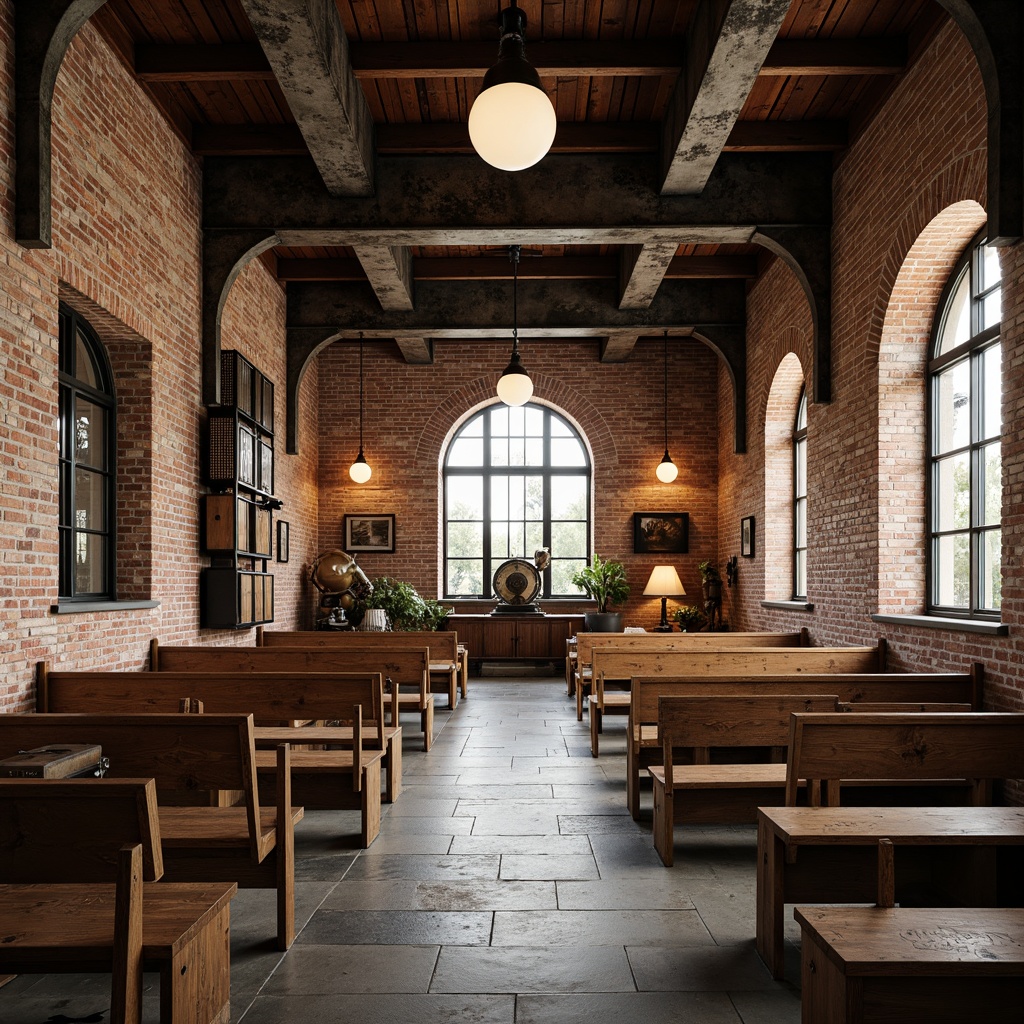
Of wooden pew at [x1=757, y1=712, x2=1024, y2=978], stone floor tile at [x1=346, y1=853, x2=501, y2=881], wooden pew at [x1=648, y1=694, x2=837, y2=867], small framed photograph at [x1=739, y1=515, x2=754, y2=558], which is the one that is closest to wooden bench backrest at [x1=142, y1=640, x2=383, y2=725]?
stone floor tile at [x1=346, y1=853, x2=501, y2=881]

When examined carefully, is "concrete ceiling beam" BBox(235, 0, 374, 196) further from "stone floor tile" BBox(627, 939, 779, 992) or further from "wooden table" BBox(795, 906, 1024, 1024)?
"wooden table" BBox(795, 906, 1024, 1024)

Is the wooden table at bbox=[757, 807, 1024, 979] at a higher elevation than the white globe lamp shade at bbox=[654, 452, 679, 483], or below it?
below

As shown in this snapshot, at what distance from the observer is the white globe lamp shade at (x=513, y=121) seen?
4141 mm

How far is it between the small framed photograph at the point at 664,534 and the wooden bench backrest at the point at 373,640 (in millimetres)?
4578

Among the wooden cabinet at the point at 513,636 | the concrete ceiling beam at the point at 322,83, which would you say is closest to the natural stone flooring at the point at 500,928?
the concrete ceiling beam at the point at 322,83

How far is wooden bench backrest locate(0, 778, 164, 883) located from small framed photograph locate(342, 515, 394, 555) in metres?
10.4

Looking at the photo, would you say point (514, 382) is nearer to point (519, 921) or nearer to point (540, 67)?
point (540, 67)

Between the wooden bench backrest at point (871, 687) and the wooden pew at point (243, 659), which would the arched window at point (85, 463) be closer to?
the wooden pew at point (243, 659)

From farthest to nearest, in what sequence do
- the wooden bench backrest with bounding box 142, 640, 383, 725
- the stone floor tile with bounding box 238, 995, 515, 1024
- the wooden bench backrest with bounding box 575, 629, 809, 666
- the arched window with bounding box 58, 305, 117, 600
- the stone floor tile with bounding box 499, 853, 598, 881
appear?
the wooden bench backrest with bounding box 575, 629, 809, 666, the wooden bench backrest with bounding box 142, 640, 383, 725, the arched window with bounding box 58, 305, 117, 600, the stone floor tile with bounding box 499, 853, 598, 881, the stone floor tile with bounding box 238, 995, 515, 1024

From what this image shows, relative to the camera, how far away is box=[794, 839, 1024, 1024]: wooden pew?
1.95 m

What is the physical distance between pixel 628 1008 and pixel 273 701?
102 inches

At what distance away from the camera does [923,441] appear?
21.5 feet

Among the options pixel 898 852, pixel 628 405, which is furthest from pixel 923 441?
pixel 628 405

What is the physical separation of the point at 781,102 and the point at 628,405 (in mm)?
6180
